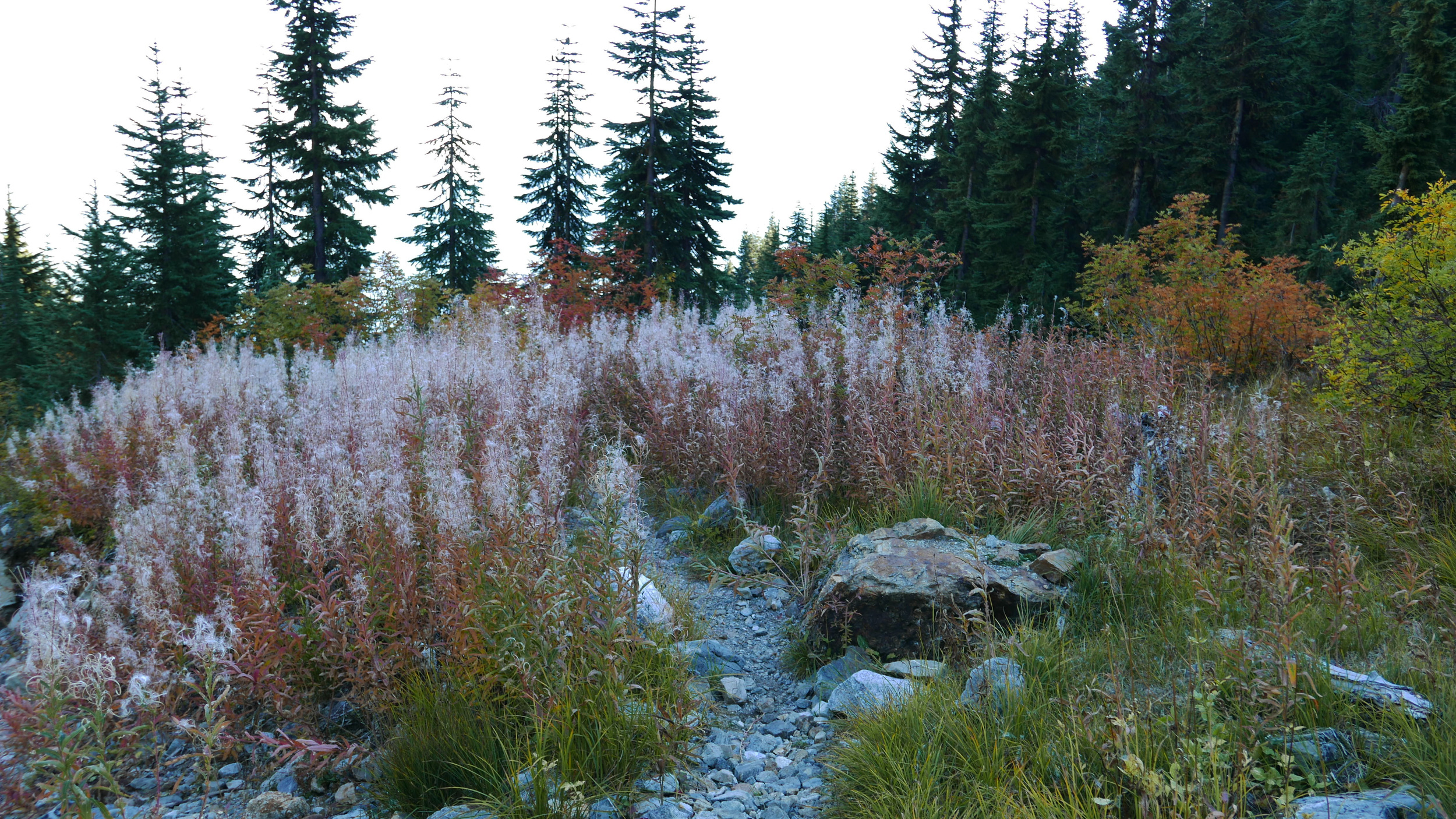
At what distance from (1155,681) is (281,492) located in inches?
183

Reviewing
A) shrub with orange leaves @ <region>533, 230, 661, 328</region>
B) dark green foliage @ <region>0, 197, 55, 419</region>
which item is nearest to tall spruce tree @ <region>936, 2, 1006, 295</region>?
shrub with orange leaves @ <region>533, 230, 661, 328</region>

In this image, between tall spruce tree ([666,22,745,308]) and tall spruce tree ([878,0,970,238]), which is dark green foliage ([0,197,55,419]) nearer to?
tall spruce tree ([666,22,745,308])

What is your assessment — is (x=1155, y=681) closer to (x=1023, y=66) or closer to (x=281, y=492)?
(x=281, y=492)

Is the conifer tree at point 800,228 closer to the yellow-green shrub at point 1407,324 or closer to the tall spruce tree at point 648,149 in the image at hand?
the tall spruce tree at point 648,149

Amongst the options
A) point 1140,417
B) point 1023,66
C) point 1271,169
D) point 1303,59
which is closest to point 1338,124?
point 1271,169

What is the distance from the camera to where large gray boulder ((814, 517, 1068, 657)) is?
11.9 ft

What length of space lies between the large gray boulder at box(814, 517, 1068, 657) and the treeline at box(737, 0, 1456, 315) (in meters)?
24.8

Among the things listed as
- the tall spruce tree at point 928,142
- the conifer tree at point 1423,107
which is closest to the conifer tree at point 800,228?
the tall spruce tree at point 928,142

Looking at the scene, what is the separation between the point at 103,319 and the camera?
73.0 feet

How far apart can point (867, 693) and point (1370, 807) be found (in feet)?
5.52

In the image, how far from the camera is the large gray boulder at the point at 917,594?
3.64 m

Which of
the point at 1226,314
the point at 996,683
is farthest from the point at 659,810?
the point at 1226,314

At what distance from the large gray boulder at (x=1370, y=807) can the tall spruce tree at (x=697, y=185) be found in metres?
26.4

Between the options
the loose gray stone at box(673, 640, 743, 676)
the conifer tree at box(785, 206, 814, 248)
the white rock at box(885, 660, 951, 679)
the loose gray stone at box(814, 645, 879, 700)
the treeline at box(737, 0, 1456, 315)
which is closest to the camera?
the white rock at box(885, 660, 951, 679)
